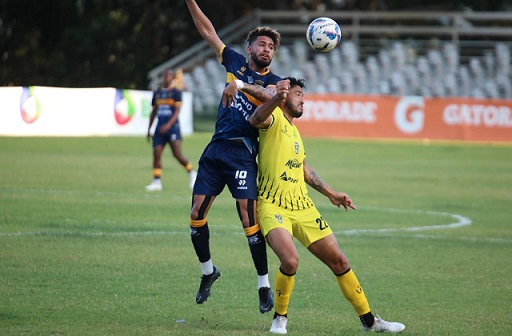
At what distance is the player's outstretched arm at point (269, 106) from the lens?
269 inches

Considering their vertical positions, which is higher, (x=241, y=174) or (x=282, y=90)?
(x=282, y=90)

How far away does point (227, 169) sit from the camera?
26.3 ft

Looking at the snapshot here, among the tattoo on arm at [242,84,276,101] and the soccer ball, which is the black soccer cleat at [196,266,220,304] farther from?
the soccer ball

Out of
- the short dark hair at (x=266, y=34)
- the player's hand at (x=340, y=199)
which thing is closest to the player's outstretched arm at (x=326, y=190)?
the player's hand at (x=340, y=199)

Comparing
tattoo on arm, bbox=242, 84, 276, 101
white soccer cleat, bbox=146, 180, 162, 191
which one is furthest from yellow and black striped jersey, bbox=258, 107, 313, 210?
white soccer cleat, bbox=146, 180, 162, 191

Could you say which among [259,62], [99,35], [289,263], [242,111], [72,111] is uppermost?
[99,35]

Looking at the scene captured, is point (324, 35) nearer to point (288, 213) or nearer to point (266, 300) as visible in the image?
point (288, 213)

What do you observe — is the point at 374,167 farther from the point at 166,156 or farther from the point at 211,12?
the point at 211,12

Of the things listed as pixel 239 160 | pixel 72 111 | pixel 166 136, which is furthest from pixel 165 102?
pixel 72 111

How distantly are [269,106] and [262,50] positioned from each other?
1.06 m

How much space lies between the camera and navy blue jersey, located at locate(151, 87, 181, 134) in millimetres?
18422

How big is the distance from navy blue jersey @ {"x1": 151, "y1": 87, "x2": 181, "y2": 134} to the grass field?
4.61 ft

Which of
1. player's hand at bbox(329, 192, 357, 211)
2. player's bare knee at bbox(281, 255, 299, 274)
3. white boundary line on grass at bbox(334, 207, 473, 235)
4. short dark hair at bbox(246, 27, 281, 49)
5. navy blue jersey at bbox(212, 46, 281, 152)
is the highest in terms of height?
short dark hair at bbox(246, 27, 281, 49)

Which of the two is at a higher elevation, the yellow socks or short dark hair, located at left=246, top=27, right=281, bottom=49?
short dark hair, located at left=246, top=27, right=281, bottom=49
